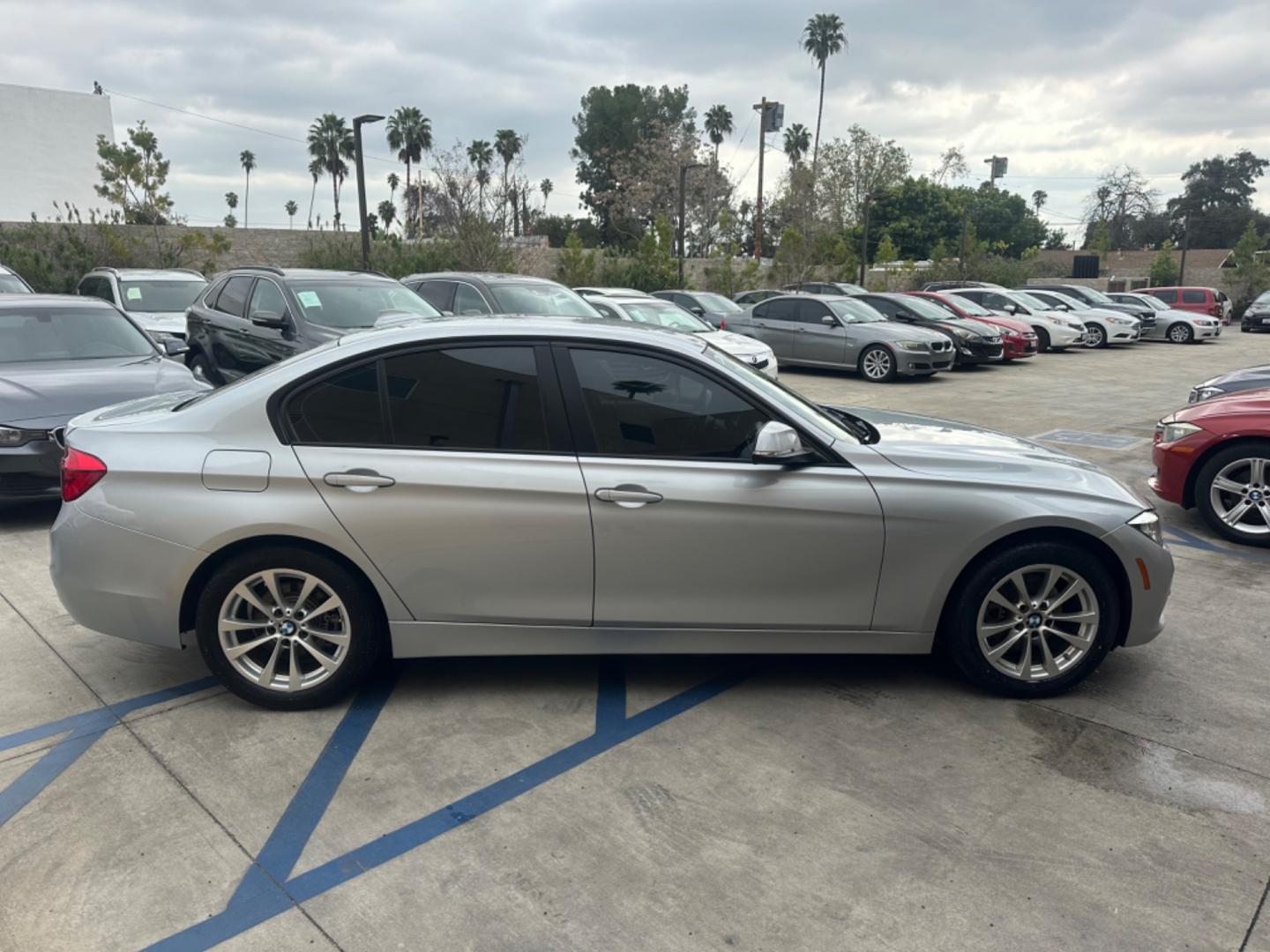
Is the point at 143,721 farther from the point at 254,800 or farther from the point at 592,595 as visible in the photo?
the point at 592,595

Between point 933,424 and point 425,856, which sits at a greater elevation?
point 933,424

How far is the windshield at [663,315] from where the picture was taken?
48.0ft

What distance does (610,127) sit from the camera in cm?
6594

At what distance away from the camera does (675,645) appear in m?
3.89

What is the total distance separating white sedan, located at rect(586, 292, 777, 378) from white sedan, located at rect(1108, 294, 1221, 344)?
59.2ft

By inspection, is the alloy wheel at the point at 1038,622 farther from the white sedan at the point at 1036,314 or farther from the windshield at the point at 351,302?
the white sedan at the point at 1036,314

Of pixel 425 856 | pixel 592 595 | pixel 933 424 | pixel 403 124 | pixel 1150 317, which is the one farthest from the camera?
pixel 403 124

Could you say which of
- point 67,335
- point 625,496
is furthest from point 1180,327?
point 625,496

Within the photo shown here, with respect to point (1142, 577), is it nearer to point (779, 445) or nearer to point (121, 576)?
point (779, 445)

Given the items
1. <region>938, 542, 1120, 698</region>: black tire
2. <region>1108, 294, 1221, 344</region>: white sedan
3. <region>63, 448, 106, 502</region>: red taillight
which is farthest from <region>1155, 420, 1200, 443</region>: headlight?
<region>1108, 294, 1221, 344</region>: white sedan

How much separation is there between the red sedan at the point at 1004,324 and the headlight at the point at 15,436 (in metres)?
17.4

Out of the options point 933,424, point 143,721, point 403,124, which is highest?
point 403,124

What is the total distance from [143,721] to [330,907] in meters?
1.65

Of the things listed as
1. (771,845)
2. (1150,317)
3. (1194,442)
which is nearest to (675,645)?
(771,845)
